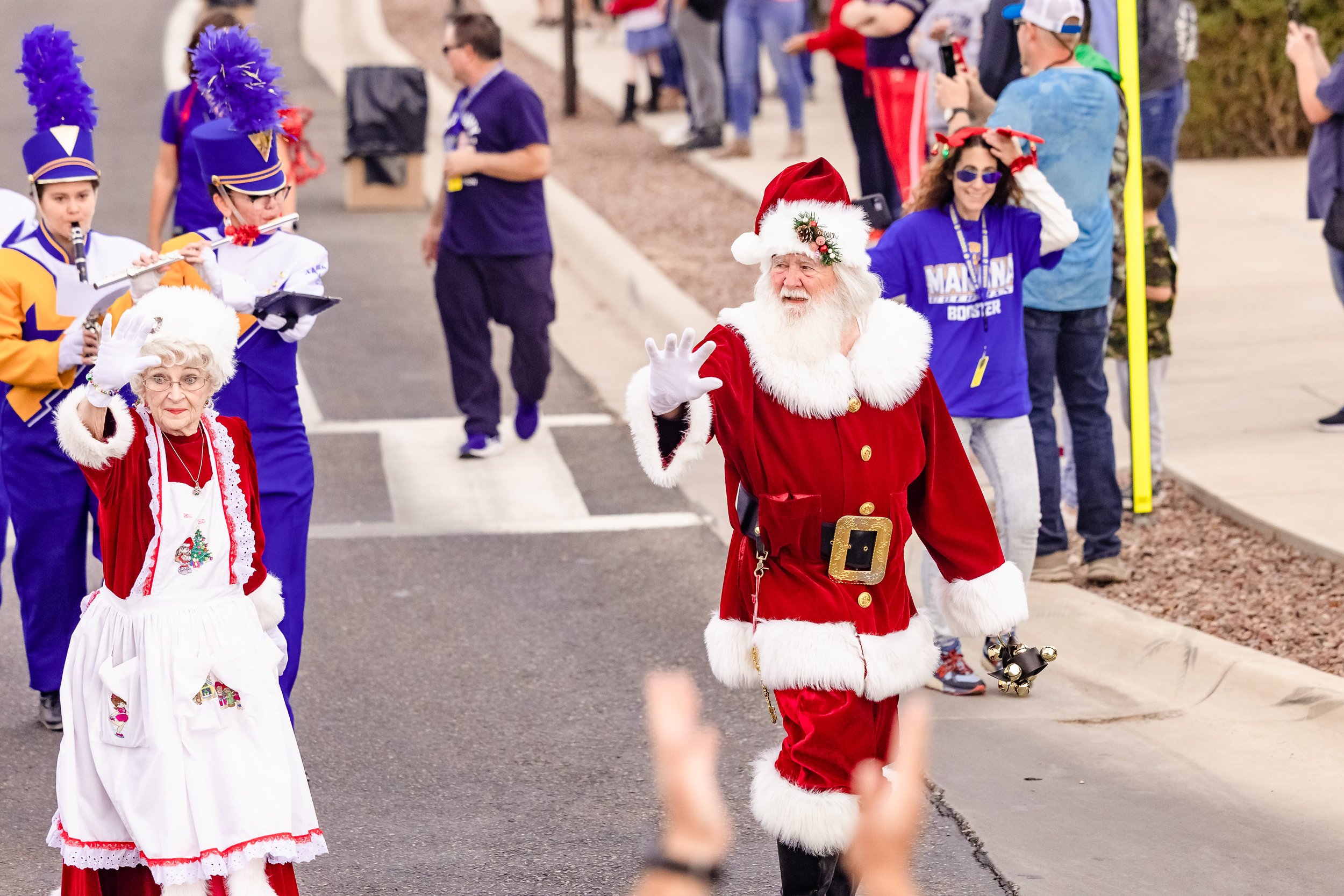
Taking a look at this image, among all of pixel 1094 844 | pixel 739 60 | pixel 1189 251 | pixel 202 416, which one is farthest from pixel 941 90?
pixel 739 60

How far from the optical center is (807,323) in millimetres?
4457

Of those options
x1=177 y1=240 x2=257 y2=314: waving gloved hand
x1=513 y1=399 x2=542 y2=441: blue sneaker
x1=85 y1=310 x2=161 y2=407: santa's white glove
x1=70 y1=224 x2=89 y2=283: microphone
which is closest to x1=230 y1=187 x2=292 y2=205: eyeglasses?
x1=177 y1=240 x2=257 y2=314: waving gloved hand

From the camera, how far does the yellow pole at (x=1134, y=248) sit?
7.29 metres

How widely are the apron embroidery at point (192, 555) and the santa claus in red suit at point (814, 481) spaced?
3.56ft

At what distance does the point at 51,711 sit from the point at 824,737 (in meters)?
3.17

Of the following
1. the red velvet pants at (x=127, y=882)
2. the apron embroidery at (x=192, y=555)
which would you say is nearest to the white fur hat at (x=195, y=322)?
the apron embroidery at (x=192, y=555)

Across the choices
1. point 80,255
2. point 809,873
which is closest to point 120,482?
point 80,255

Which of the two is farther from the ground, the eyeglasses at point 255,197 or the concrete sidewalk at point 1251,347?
the eyeglasses at point 255,197

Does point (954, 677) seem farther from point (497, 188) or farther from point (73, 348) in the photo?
point (497, 188)

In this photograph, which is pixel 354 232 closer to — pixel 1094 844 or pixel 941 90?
pixel 941 90

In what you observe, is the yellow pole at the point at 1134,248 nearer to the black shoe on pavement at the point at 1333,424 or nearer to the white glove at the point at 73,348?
the black shoe on pavement at the point at 1333,424

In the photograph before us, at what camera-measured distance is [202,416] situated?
4.60 meters

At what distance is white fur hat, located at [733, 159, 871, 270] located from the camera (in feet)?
14.5

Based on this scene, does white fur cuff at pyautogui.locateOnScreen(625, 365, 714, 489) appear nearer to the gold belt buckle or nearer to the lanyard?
the gold belt buckle
